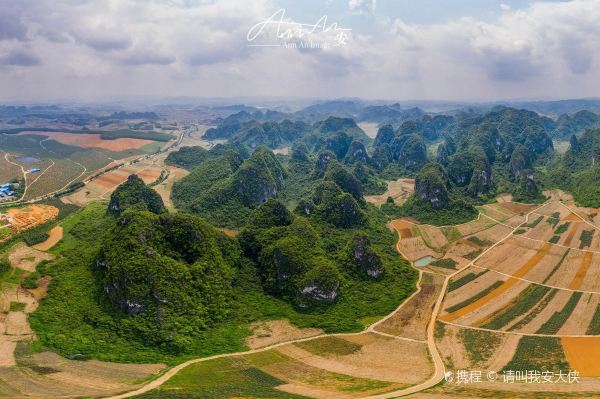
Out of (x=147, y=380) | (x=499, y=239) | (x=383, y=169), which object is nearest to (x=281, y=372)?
(x=147, y=380)

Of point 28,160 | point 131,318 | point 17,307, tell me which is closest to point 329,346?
point 131,318

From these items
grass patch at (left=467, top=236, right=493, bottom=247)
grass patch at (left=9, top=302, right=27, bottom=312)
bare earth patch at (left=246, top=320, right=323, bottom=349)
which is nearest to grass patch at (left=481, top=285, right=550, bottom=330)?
grass patch at (left=467, top=236, right=493, bottom=247)

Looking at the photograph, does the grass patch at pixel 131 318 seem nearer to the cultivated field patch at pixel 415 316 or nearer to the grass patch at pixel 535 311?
the cultivated field patch at pixel 415 316

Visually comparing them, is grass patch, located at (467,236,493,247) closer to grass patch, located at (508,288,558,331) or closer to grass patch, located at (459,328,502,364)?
grass patch, located at (508,288,558,331)

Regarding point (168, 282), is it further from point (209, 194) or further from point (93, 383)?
point (209, 194)

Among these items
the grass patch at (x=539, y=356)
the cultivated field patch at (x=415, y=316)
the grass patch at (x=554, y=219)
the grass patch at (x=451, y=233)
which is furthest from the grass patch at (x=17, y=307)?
the grass patch at (x=554, y=219)

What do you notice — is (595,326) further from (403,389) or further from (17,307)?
(17,307)

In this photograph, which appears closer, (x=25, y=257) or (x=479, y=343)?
(x=479, y=343)
